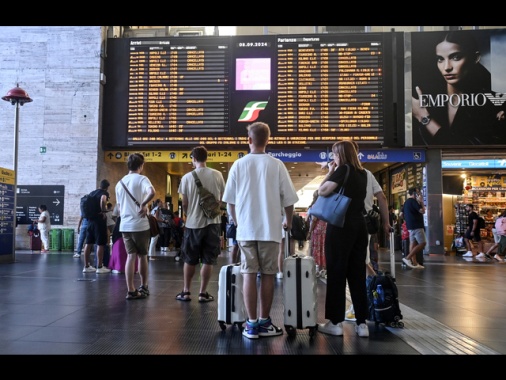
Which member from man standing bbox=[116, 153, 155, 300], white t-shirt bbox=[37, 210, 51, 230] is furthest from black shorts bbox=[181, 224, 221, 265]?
white t-shirt bbox=[37, 210, 51, 230]

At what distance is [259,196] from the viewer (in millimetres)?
3697

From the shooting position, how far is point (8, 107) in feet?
44.4

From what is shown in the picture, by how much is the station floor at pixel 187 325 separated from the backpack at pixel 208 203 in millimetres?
1110

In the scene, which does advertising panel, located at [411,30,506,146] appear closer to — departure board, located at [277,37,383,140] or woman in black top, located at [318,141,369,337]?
departure board, located at [277,37,383,140]

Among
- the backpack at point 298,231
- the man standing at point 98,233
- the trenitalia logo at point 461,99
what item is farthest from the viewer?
the trenitalia logo at point 461,99

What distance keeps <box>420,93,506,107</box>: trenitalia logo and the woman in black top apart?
1040 centimetres

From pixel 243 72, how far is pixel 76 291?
28.5ft

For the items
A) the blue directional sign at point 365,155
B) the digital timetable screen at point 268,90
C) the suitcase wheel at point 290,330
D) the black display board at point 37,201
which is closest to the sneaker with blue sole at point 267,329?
the suitcase wheel at point 290,330

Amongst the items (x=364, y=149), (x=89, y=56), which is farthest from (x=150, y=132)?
(x=364, y=149)

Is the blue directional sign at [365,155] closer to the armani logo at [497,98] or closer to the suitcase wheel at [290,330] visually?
the armani logo at [497,98]

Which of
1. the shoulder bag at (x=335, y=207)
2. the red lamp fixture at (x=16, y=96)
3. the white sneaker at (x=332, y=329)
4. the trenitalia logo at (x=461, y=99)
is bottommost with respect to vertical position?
the white sneaker at (x=332, y=329)

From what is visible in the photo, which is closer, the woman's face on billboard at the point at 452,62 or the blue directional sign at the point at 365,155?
the woman's face on billboard at the point at 452,62

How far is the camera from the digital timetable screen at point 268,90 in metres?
12.5
